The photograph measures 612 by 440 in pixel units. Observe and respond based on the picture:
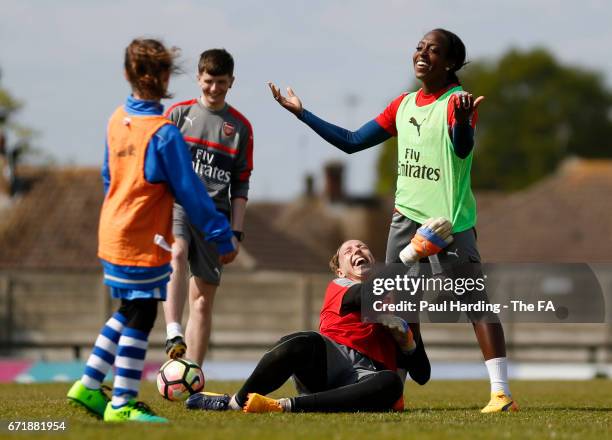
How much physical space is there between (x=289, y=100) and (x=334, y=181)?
6288cm

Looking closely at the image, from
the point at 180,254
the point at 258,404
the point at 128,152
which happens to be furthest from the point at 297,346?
the point at 128,152

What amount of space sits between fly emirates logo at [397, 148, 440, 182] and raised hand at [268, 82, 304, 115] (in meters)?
0.83

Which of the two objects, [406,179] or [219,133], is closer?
[406,179]

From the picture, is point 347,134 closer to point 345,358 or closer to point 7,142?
point 345,358

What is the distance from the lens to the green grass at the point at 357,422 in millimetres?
5938

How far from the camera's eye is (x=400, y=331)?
799 cm

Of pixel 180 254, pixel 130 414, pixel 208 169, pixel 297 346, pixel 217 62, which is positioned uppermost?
pixel 217 62

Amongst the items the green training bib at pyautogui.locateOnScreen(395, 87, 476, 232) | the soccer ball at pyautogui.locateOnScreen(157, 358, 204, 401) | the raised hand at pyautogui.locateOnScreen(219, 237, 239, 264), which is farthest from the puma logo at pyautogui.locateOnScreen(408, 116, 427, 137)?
the soccer ball at pyautogui.locateOnScreen(157, 358, 204, 401)

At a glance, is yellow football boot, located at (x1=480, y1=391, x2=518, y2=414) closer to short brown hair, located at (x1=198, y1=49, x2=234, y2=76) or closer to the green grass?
the green grass

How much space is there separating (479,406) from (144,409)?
320cm

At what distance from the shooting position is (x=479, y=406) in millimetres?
9008

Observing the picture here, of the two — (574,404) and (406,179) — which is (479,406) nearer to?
(574,404)

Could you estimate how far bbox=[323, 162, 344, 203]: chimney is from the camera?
6950 centimetres

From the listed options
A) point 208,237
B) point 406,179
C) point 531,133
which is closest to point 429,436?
point 208,237
